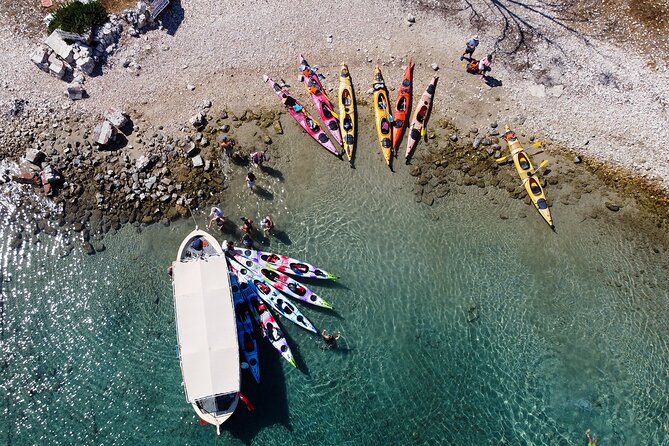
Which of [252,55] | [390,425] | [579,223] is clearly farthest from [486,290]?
[252,55]

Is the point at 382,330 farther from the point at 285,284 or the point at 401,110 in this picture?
the point at 401,110

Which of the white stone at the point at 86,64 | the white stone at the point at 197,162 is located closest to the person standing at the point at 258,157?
the white stone at the point at 197,162

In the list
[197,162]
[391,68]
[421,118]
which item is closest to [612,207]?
[421,118]

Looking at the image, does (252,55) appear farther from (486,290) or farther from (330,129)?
(486,290)

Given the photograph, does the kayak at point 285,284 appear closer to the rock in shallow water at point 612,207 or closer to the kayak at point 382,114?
the kayak at point 382,114

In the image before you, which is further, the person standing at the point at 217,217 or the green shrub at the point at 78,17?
the green shrub at the point at 78,17

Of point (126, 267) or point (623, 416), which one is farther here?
point (126, 267)
